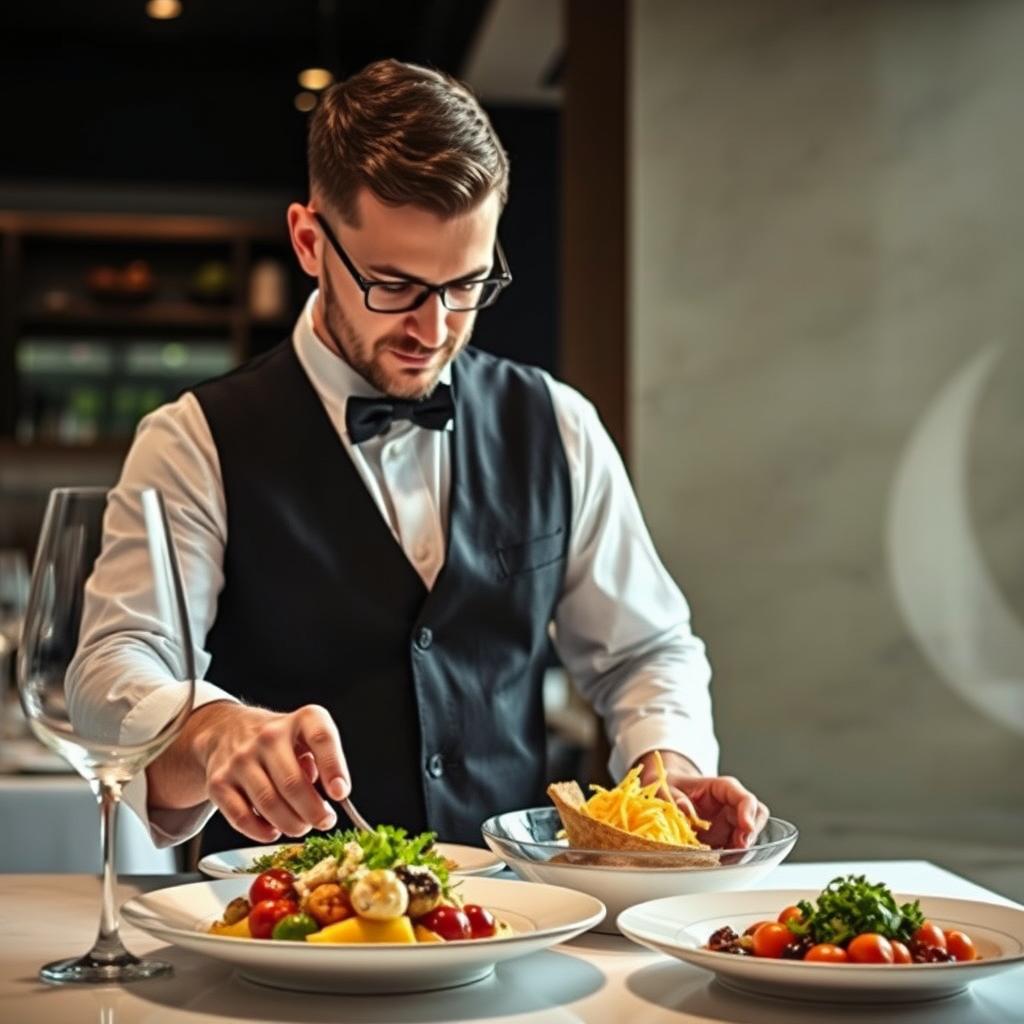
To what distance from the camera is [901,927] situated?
1.10 m

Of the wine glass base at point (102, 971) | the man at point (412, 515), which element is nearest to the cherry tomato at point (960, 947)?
Answer: the wine glass base at point (102, 971)

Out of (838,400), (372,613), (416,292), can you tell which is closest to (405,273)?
(416,292)

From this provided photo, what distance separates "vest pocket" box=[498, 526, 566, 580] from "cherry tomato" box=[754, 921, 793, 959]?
969 millimetres

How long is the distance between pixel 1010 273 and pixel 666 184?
860mm

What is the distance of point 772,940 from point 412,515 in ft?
3.37

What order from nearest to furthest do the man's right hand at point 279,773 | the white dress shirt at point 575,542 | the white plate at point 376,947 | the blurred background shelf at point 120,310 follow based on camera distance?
1. the white plate at point 376,947
2. the man's right hand at point 279,773
3. the white dress shirt at point 575,542
4. the blurred background shelf at point 120,310

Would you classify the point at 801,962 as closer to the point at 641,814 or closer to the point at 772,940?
the point at 772,940

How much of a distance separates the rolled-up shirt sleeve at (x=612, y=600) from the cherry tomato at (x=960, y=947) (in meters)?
0.93

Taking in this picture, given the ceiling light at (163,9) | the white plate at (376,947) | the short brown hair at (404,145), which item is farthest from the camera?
the ceiling light at (163,9)

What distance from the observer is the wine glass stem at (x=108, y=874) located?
1104 millimetres

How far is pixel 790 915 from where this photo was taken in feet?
3.79

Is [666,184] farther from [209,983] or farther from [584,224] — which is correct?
[209,983]

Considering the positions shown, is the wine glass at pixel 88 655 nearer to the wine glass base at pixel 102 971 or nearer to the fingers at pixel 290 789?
the wine glass base at pixel 102 971

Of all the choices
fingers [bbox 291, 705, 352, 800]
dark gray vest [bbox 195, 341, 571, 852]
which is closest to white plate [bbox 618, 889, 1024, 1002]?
fingers [bbox 291, 705, 352, 800]
